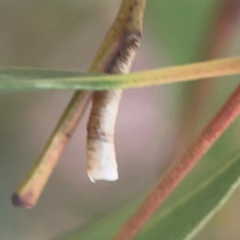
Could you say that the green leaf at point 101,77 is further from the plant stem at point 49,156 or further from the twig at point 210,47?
the twig at point 210,47

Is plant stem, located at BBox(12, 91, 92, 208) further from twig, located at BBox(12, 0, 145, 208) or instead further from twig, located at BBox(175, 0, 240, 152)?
twig, located at BBox(175, 0, 240, 152)

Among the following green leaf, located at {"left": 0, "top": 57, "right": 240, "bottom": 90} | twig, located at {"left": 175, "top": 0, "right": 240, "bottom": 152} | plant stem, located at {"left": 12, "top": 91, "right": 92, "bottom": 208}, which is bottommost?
plant stem, located at {"left": 12, "top": 91, "right": 92, "bottom": 208}

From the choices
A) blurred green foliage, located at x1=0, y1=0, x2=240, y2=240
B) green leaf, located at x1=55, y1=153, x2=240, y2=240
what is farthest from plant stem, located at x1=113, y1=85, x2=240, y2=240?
blurred green foliage, located at x1=0, y1=0, x2=240, y2=240

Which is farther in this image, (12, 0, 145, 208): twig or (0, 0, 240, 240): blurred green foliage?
(0, 0, 240, 240): blurred green foliage

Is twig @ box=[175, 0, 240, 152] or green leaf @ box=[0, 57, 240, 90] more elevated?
twig @ box=[175, 0, 240, 152]

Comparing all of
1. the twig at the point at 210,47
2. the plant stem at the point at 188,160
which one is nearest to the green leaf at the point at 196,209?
the plant stem at the point at 188,160

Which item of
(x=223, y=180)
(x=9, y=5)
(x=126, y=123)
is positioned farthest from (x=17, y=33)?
(x=223, y=180)

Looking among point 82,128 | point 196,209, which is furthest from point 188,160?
point 82,128

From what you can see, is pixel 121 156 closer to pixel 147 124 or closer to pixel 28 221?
pixel 147 124
